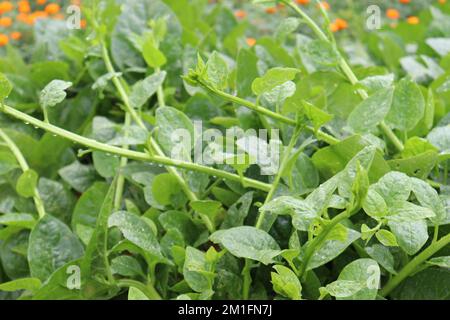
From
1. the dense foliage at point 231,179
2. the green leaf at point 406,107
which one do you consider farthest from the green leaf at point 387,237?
the green leaf at point 406,107

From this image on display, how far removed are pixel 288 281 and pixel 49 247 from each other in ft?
1.48

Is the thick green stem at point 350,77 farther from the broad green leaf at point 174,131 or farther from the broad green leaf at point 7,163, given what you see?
the broad green leaf at point 7,163

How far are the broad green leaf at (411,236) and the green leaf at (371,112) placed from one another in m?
0.20

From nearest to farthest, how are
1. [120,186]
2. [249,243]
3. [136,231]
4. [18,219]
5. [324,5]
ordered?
[249,243], [136,231], [18,219], [120,186], [324,5]

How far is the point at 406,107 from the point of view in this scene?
Answer: 3.73 ft

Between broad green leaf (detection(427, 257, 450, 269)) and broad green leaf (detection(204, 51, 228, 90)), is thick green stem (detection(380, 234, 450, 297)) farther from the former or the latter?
broad green leaf (detection(204, 51, 228, 90))

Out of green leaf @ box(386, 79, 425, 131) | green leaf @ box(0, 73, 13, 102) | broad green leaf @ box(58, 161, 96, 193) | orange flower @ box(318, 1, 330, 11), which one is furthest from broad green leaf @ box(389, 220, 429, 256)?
broad green leaf @ box(58, 161, 96, 193)

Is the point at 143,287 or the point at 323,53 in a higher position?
the point at 323,53

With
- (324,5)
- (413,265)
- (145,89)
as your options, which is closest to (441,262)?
(413,265)

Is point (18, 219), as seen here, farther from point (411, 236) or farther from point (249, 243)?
point (411, 236)

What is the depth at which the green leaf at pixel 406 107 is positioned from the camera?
44.4 inches

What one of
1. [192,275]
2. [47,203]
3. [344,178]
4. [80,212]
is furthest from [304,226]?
[47,203]

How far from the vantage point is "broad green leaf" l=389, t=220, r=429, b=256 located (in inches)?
35.9

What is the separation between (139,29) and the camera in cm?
163
